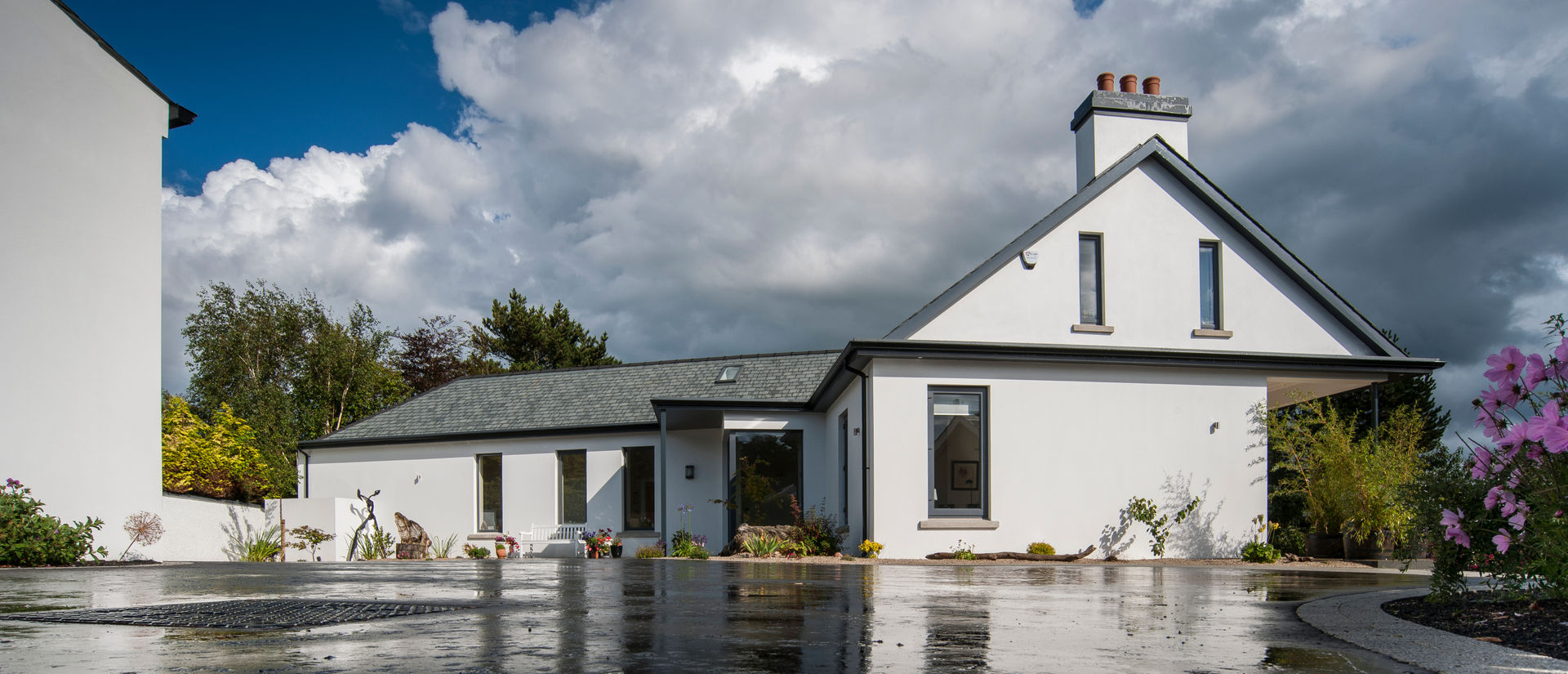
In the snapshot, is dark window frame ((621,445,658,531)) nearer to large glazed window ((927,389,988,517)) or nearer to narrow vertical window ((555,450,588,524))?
narrow vertical window ((555,450,588,524))

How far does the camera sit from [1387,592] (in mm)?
7059

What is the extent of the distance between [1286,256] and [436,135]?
46.2 ft

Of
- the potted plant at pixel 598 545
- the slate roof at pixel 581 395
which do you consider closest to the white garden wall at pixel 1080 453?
the slate roof at pixel 581 395

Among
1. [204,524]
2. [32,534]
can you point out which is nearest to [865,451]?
[32,534]

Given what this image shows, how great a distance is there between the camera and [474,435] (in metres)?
21.7

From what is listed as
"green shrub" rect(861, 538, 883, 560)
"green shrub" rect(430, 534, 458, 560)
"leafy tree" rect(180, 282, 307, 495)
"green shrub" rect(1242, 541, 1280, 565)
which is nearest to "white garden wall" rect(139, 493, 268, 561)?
"green shrub" rect(430, 534, 458, 560)

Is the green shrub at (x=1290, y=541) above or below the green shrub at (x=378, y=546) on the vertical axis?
above

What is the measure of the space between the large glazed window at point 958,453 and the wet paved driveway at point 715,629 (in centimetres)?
559

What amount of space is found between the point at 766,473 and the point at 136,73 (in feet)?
39.0

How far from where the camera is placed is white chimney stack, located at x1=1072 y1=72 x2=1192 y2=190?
15.6 meters

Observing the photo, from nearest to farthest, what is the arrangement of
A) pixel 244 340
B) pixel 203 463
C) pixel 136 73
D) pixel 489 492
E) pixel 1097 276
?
pixel 136 73 → pixel 1097 276 → pixel 489 492 → pixel 203 463 → pixel 244 340

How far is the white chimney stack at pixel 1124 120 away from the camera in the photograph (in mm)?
15586

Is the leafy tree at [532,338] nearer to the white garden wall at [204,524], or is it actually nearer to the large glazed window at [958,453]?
the white garden wall at [204,524]

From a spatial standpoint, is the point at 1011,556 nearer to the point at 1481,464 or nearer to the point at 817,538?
the point at 817,538
